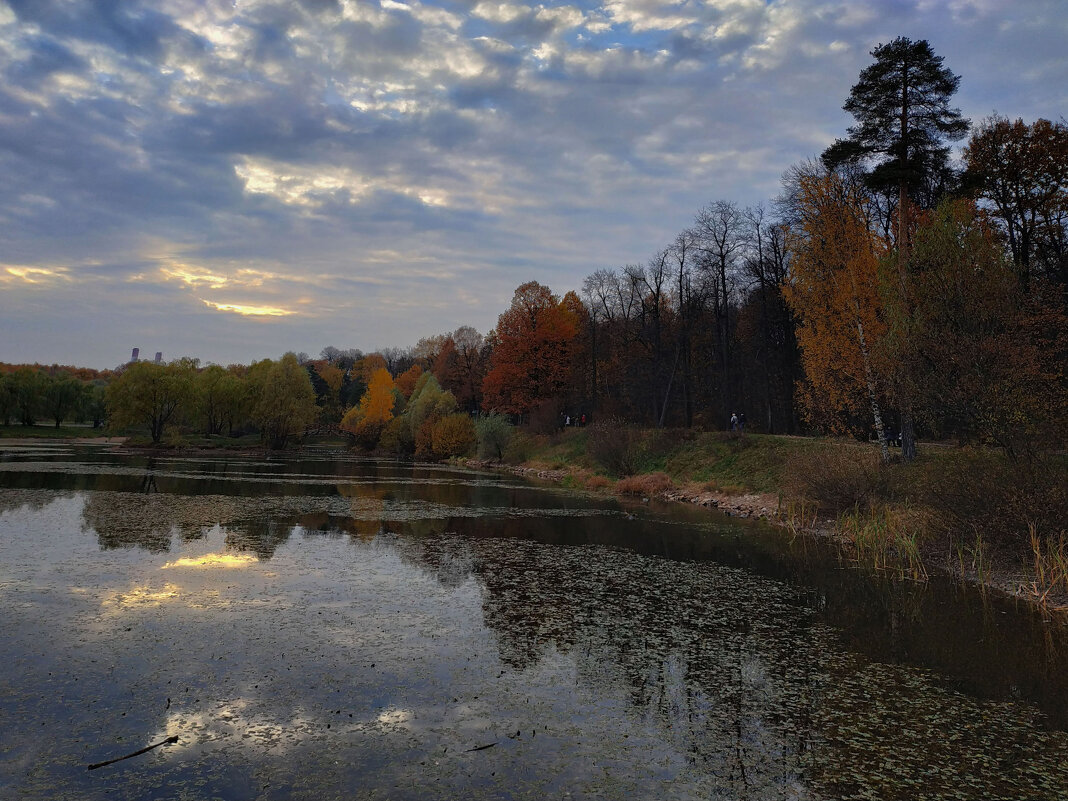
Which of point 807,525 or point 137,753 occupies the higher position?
point 137,753

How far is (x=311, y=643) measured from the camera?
26.7 ft

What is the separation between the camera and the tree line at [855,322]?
15.4 m

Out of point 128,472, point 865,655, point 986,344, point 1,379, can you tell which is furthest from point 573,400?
point 1,379

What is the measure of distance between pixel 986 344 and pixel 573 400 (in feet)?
141

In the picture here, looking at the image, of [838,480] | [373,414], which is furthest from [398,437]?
[838,480]

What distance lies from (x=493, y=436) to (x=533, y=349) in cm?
813

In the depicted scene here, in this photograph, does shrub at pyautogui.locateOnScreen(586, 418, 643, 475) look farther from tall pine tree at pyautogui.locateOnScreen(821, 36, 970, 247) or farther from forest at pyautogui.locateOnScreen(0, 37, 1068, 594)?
tall pine tree at pyautogui.locateOnScreen(821, 36, 970, 247)

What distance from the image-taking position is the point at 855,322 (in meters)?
24.0

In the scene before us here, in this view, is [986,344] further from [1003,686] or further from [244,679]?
[244,679]

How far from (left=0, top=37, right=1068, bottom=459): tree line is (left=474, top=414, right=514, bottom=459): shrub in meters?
0.18

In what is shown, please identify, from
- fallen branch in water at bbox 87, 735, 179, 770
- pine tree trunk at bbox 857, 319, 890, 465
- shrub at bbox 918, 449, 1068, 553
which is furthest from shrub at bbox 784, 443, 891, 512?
fallen branch in water at bbox 87, 735, 179, 770

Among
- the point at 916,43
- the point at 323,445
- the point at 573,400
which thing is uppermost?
the point at 916,43

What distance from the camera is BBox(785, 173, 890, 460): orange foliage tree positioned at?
23656 mm

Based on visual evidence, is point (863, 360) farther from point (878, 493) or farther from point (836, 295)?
point (878, 493)
